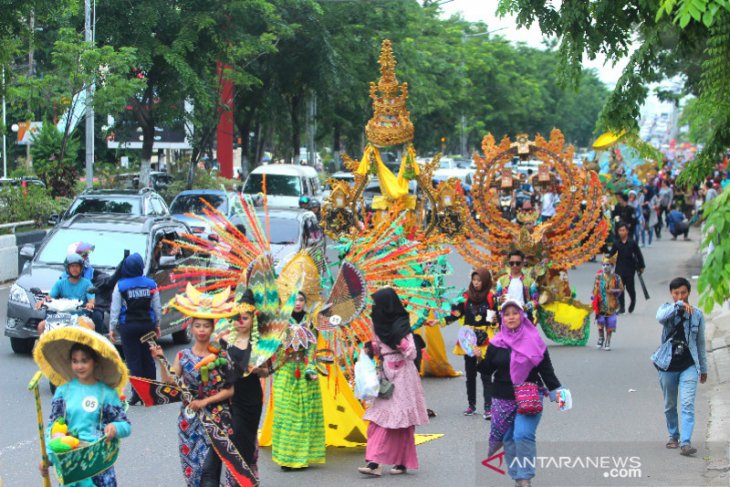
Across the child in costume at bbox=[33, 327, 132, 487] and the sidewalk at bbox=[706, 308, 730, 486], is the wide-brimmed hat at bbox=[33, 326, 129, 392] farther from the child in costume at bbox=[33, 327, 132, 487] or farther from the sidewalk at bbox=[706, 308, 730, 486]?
the sidewalk at bbox=[706, 308, 730, 486]

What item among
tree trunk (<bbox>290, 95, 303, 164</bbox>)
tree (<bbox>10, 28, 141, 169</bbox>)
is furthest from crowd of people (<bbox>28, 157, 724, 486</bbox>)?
tree trunk (<bbox>290, 95, 303, 164</bbox>)

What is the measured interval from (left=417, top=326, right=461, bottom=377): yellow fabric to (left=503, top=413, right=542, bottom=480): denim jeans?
17.1ft

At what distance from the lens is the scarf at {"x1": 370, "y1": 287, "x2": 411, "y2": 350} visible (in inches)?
357

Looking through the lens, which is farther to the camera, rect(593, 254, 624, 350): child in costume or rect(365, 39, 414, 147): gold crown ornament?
rect(365, 39, 414, 147): gold crown ornament

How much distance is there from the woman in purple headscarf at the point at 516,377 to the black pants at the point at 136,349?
194 inches

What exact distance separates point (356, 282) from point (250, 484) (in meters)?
2.53

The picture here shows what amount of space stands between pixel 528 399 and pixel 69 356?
3.24 metres

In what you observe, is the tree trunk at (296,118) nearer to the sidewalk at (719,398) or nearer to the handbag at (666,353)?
the sidewalk at (719,398)

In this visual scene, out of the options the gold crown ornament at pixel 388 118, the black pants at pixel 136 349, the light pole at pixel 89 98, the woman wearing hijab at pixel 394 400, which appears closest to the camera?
the woman wearing hijab at pixel 394 400

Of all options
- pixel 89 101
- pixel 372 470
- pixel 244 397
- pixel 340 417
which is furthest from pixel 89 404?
pixel 89 101

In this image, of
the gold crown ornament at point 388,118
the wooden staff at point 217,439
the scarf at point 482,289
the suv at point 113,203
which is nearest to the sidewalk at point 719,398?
the scarf at point 482,289

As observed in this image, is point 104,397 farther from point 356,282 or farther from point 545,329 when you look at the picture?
point 545,329

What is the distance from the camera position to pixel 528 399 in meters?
8.40

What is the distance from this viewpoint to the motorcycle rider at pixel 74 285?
12477mm
